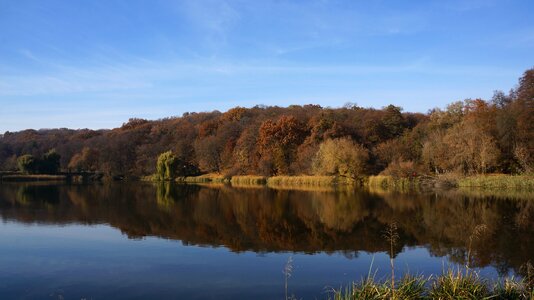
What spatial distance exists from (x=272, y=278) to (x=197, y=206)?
1731cm

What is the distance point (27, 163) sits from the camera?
68.6 metres

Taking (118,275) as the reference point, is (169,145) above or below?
above

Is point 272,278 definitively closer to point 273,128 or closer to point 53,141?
point 273,128

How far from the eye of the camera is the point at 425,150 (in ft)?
145

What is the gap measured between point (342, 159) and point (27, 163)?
4841 centimetres

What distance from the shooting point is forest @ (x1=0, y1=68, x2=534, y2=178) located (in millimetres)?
40656

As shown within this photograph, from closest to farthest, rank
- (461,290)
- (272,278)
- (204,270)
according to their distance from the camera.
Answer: (461,290) < (272,278) < (204,270)

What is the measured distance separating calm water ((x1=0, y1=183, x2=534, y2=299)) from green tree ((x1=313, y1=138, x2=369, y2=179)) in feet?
63.7

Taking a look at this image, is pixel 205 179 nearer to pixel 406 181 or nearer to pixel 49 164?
pixel 49 164

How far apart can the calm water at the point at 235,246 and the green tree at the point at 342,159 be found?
19.4m

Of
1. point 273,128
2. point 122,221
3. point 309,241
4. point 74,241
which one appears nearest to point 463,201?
point 309,241

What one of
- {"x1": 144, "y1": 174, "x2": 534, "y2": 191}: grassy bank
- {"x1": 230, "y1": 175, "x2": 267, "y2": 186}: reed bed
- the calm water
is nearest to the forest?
{"x1": 144, "y1": 174, "x2": 534, "y2": 191}: grassy bank

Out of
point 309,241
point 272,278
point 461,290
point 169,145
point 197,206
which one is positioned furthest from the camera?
point 169,145

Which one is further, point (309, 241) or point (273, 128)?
point (273, 128)
